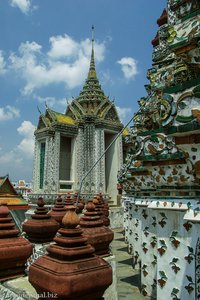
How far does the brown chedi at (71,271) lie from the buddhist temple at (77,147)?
21.2 metres

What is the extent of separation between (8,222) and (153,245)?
3.86m

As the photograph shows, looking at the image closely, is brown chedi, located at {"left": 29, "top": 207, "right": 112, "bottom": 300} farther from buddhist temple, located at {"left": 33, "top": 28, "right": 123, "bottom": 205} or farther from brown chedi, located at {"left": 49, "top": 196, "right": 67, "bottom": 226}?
buddhist temple, located at {"left": 33, "top": 28, "right": 123, "bottom": 205}

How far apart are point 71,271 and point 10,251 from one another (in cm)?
220

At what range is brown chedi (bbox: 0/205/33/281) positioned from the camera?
15.2ft

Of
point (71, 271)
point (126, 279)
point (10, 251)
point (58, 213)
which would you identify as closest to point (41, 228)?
point (10, 251)

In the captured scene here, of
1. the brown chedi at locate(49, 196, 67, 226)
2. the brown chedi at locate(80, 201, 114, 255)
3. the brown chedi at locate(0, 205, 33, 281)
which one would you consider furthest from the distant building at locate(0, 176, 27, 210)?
the brown chedi at locate(80, 201, 114, 255)

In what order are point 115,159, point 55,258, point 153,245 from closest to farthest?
1. point 55,258
2. point 153,245
3. point 115,159

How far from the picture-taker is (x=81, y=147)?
25531 millimetres

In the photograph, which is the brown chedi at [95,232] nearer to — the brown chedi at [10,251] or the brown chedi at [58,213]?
the brown chedi at [10,251]

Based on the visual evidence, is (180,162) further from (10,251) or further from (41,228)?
(41,228)

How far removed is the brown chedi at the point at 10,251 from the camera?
4.62 metres

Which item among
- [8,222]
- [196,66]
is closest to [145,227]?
[8,222]

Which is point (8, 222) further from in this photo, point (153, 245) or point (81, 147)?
point (81, 147)

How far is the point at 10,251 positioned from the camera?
465 cm
